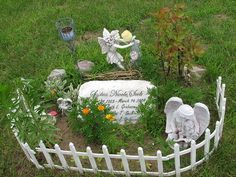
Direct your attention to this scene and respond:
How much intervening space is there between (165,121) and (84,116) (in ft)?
3.47

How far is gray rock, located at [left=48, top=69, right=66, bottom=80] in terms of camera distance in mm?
5781

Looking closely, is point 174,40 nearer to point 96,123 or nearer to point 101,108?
point 101,108

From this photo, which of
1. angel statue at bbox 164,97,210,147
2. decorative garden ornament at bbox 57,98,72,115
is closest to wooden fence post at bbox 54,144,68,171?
decorative garden ornament at bbox 57,98,72,115

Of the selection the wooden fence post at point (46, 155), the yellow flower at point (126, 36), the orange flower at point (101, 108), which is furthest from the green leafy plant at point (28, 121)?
the yellow flower at point (126, 36)

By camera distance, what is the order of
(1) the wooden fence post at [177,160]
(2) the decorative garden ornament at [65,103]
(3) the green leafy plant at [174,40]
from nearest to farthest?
(1) the wooden fence post at [177,160] → (3) the green leafy plant at [174,40] → (2) the decorative garden ornament at [65,103]

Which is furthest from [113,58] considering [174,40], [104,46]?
[174,40]

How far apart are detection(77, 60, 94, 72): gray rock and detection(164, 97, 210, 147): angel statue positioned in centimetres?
175

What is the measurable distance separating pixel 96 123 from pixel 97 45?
2.39 m

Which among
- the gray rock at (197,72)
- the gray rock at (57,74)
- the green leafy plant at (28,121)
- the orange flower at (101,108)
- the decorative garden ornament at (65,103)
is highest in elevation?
the green leafy plant at (28,121)

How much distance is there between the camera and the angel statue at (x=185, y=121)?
14.7 feet

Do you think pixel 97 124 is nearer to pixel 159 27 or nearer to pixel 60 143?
pixel 60 143

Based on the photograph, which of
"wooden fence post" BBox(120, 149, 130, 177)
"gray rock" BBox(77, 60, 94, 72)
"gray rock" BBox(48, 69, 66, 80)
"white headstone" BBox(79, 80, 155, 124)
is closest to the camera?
"wooden fence post" BBox(120, 149, 130, 177)

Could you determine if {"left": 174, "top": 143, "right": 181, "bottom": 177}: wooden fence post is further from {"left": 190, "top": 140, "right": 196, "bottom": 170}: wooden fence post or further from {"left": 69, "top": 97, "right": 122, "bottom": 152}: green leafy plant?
{"left": 69, "top": 97, "right": 122, "bottom": 152}: green leafy plant

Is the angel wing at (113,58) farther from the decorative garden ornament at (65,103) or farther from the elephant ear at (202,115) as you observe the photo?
Result: the elephant ear at (202,115)
